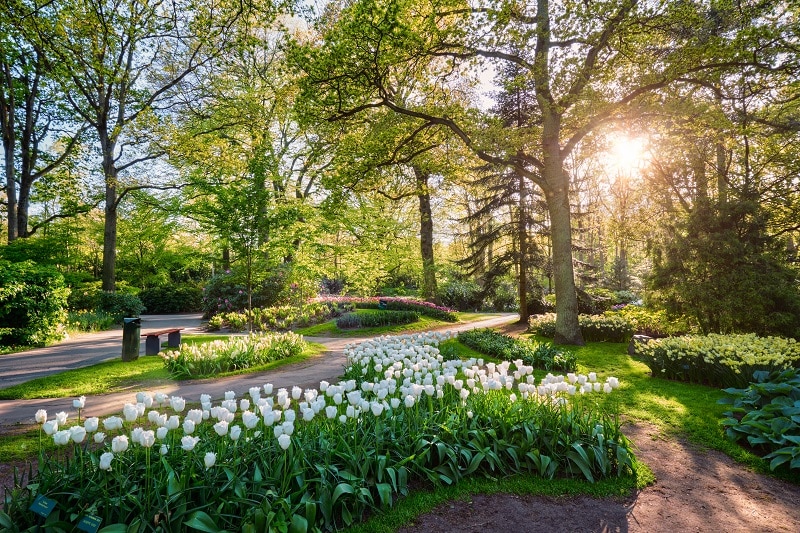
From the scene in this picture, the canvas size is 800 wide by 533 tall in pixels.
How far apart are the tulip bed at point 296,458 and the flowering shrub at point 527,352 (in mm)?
3567

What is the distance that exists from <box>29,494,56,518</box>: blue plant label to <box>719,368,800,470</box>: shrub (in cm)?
601

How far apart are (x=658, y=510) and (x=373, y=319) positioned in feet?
42.3

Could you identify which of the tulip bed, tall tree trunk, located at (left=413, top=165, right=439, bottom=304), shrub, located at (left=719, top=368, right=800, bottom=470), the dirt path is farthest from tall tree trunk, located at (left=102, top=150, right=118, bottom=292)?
shrub, located at (left=719, top=368, right=800, bottom=470)

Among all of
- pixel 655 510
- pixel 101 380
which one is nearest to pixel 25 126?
pixel 101 380

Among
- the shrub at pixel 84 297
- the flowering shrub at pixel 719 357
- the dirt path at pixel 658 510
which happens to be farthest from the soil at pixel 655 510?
the shrub at pixel 84 297

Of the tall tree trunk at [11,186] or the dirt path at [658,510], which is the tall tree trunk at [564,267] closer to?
the dirt path at [658,510]

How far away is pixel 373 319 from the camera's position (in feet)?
51.8

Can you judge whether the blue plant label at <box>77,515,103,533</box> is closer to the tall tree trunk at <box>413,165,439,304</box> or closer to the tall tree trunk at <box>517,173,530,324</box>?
the tall tree trunk at <box>517,173,530,324</box>

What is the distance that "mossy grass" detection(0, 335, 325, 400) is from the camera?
657 centimetres

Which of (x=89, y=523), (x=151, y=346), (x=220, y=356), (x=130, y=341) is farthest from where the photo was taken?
(x=151, y=346)

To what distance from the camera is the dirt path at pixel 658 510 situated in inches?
120

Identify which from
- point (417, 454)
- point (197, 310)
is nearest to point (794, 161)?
point (417, 454)

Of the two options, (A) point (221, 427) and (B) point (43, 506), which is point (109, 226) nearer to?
(B) point (43, 506)

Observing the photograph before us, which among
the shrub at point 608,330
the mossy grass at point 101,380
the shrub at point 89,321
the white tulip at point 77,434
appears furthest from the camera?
the shrub at point 89,321
